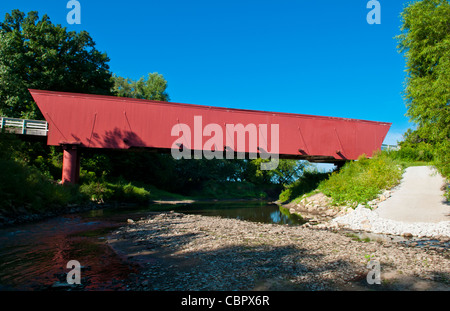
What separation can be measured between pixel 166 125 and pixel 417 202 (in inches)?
573

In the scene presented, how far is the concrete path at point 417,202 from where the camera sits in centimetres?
1010

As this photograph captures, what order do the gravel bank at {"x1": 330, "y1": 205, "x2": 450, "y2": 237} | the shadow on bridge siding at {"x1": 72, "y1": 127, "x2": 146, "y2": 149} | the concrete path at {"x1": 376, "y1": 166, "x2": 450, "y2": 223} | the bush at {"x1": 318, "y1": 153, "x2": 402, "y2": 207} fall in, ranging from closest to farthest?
the gravel bank at {"x1": 330, "y1": 205, "x2": 450, "y2": 237}
the concrete path at {"x1": 376, "y1": 166, "x2": 450, "y2": 223}
the bush at {"x1": 318, "y1": 153, "x2": 402, "y2": 207}
the shadow on bridge siding at {"x1": 72, "y1": 127, "x2": 146, "y2": 149}

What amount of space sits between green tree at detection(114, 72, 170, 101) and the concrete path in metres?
→ 35.5

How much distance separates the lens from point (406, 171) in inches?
643

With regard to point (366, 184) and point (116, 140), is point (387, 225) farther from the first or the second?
point (116, 140)

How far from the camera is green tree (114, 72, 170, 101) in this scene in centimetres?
4197

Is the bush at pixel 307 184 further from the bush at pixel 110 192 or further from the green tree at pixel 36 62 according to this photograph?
the green tree at pixel 36 62

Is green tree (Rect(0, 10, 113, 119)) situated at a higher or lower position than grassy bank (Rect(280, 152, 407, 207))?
higher

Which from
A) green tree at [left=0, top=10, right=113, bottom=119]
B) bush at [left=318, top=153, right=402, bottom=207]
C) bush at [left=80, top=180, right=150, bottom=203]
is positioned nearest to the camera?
bush at [left=318, top=153, right=402, bottom=207]
